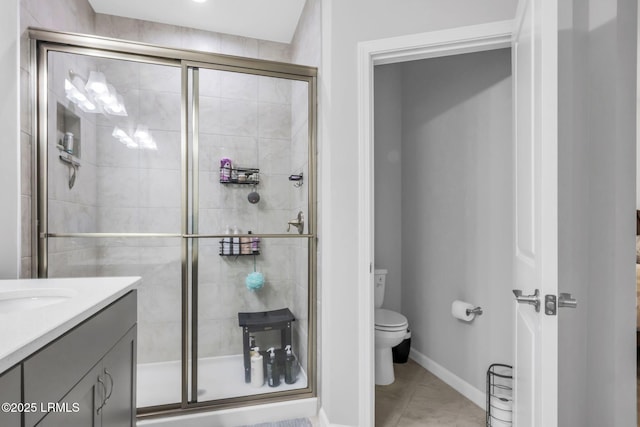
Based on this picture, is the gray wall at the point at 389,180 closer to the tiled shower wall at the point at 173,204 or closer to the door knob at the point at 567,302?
the tiled shower wall at the point at 173,204

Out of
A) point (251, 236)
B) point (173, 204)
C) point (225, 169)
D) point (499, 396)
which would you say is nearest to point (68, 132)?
point (173, 204)

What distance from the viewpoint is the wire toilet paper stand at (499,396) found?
178 cm

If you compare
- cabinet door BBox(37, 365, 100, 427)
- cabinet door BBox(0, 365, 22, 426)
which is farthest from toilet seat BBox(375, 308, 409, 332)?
cabinet door BBox(0, 365, 22, 426)

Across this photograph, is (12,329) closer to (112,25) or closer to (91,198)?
(91,198)

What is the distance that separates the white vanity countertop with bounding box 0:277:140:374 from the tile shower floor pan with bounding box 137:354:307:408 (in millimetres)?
806

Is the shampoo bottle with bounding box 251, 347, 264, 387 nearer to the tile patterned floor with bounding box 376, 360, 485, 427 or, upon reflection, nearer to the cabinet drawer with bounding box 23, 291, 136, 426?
the tile patterned floor with bounding box 376, 360, 485, 427

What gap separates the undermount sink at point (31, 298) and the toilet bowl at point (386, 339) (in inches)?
70.8

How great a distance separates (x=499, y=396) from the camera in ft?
6.25

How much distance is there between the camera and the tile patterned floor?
75.4 inches

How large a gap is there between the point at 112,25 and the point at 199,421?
2827 millimetres

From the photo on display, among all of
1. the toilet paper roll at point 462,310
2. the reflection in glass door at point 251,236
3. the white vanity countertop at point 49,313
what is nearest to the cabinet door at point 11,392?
the white vanity countertop at point 49,313

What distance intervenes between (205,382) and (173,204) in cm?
106

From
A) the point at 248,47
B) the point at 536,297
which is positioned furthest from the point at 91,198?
the point at 536,297

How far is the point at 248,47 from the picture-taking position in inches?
109
